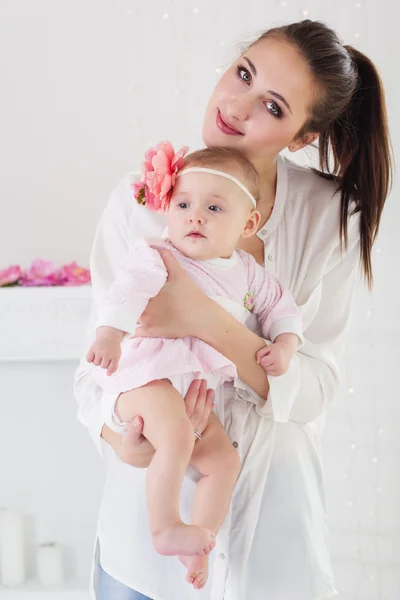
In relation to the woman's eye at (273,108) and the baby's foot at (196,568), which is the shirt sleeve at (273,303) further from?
the baby's foot at (196,568)

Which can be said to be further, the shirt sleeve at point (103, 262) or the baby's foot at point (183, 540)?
the shirt sleeve at point (103, 262)

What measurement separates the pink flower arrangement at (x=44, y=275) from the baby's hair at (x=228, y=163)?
141 centimetres

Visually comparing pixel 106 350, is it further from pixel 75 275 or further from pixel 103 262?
pixel 75 275

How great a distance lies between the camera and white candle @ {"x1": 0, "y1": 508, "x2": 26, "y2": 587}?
9.46ft

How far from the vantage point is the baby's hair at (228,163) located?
1.46 metres

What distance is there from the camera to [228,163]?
1475mm

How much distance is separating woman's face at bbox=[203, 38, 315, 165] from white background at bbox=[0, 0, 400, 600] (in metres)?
1.30

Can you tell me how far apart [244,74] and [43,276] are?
1479 millimetres

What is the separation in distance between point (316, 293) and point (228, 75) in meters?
0.46

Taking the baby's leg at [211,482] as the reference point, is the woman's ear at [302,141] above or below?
above

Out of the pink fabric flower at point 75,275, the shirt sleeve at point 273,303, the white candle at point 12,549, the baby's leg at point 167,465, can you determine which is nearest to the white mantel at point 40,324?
the pink fabric flower at point 75,275

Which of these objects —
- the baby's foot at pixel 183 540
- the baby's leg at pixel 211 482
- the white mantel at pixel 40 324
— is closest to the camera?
the baby's foot at pixel 183 540

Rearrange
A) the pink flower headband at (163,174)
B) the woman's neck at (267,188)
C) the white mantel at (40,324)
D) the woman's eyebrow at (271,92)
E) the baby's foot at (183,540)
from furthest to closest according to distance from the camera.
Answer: the white mantel at (40,324)
the woman's neck at (267,188)
the woman's eyebrow at (271,92)
the pink flower headband at (163,174)
the baby's foot at (183,540)

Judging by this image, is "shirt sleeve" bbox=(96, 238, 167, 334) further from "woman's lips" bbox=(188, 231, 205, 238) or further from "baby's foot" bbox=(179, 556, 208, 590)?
"baby's foot" bbox=(179, 556, 208, 590)
